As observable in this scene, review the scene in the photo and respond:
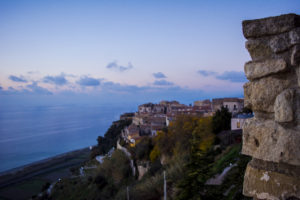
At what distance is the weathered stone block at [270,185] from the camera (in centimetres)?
121

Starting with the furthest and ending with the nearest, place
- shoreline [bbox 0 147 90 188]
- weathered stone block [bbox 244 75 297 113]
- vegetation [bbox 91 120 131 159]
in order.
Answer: vegetation [bbox 91 120 131 159]
shoreline [bbox 0 147 90 188]
weathered stone block [bbox 244 75 297 113]

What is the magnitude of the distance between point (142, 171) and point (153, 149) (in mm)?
2130

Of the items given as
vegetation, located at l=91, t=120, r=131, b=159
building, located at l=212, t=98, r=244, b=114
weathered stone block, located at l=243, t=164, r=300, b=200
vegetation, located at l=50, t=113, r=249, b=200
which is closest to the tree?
vegetation, located at l=50, t=113, r=249, b=200

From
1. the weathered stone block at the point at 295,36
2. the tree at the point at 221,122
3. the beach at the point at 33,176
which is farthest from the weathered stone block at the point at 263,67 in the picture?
the beach at the point at 33,176

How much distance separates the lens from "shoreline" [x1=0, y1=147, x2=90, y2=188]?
29736 millimetres

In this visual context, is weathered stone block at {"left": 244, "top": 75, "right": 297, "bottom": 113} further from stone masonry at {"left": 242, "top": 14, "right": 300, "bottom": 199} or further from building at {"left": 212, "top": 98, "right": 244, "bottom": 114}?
building at {"left": 212, "top": 98, "right": 244, "bottom": 114}

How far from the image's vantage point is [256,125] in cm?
133

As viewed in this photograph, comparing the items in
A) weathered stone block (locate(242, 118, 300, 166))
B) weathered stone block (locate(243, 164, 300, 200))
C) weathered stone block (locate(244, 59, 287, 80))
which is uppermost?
weathered stone block (locate(244, 59, 287, 80))

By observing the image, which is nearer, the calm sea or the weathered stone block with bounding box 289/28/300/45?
A: the weathered stone block with bounding box 289/28/300/45

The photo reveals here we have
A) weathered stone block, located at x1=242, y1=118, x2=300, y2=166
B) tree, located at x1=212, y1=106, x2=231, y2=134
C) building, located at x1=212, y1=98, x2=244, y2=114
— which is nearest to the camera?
weathered stone block, located at x1=242, y1=118, x2=300, y2=166

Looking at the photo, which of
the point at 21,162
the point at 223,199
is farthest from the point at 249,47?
the point at 21,162

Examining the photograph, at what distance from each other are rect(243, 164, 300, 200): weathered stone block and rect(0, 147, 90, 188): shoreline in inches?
1326

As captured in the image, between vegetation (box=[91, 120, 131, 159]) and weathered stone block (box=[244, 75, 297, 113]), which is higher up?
weathered stone block (box=[244, 75, 297, 113])

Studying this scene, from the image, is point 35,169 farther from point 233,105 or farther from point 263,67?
point 263,67
